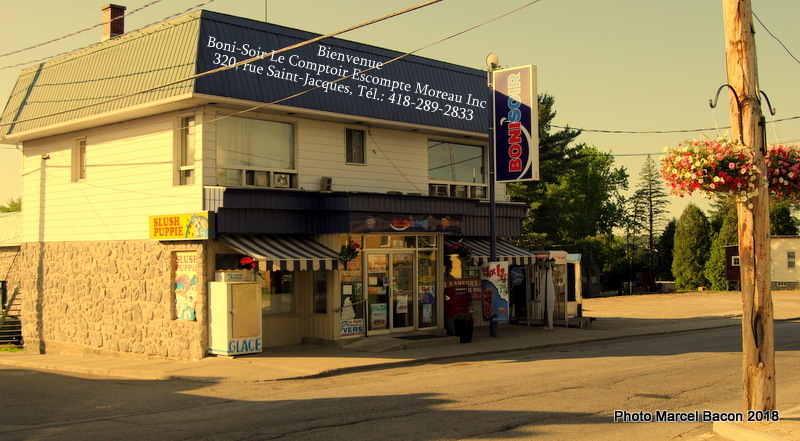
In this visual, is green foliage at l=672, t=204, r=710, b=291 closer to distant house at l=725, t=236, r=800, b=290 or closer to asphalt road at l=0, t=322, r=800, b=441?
distant house at l=725, t=236, r=800, b=290

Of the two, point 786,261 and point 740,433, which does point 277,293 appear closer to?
point 740,433

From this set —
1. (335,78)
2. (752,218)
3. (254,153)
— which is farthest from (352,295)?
(752,218)

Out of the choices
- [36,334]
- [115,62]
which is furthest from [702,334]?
[36,334]

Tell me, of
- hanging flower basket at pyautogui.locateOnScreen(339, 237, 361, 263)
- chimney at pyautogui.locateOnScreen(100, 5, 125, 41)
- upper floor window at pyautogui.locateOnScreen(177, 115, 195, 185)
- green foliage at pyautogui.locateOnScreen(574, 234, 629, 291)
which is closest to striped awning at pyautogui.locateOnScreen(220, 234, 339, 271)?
hanging flower basket at pyautogui.locateOnScreen(339, 237, 361, 263)

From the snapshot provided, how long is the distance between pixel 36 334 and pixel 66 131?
21.9 ft

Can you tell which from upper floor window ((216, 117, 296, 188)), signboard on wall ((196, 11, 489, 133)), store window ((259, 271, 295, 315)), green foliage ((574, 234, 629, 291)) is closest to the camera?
signboard on wall ((196, 11, 489, 133))

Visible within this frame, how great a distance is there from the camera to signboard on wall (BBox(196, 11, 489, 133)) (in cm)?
1839

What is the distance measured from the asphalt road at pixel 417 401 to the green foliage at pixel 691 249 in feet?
132

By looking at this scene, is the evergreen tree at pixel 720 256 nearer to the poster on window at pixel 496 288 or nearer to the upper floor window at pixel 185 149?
the poster on window at pixel 496 288

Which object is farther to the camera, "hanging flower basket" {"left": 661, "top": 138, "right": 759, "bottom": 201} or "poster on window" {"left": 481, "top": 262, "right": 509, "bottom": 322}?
"poster on window" {"left": 481, "top": 262, "right": 509, "bottom": 322}

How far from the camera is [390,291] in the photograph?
21297 mm

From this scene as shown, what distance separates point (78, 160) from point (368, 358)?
11116 mm

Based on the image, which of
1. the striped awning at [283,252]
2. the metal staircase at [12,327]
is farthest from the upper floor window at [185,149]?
the metal staircase at [12,327]

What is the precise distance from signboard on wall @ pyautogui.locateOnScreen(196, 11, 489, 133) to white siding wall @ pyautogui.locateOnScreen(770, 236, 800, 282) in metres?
34.7
